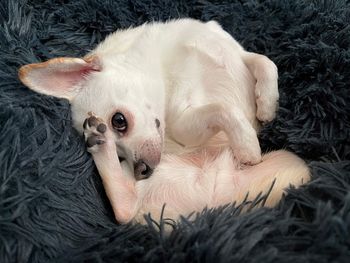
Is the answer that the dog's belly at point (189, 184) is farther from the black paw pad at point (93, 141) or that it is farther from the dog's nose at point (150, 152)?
the black paw pad at point (93, 141)

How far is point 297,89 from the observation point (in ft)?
4.42

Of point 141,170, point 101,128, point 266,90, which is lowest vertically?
point 141,170

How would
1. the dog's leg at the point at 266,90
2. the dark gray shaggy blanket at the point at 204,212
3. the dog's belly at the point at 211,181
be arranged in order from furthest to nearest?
the dog's leg at the point at 266,90, the dog's belly at the point at 211,181, the dark gray shaggy blanket at the point at 204,212

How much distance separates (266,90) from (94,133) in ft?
1.76

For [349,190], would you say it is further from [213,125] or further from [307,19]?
[307,19]

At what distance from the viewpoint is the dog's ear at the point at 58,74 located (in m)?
1.27

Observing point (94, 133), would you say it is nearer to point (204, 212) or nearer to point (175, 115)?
point (175, 115)

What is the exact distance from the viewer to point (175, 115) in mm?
1431

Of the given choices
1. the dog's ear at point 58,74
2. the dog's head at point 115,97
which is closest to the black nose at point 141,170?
the dog's head at point 115,97

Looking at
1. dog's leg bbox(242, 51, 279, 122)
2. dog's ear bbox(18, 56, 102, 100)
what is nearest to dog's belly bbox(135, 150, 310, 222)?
dog's leg bbox(242, 51, 279, 122)

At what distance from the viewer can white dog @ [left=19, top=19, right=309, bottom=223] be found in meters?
1.21

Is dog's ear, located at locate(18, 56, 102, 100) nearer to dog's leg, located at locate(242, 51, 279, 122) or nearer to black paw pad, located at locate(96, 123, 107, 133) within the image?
black paw pad, located at locate(96, 123, 107, 133)

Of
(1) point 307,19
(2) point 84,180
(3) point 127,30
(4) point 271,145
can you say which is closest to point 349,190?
(4) point 271,145

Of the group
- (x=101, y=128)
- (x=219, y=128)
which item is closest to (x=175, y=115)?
(x=219, y=128)
